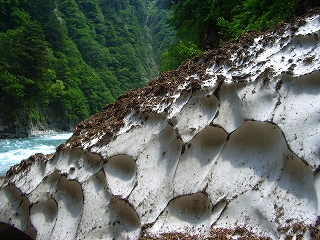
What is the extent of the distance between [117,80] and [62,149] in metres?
48.7

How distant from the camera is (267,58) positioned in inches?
54.4

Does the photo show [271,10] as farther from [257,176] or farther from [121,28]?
[121,28]

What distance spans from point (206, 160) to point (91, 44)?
51.0m

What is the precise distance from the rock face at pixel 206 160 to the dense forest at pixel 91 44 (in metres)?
1.15

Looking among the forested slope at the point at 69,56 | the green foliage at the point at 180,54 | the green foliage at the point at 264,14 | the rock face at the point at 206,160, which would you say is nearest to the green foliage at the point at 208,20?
the green foliage at the point at 264,14

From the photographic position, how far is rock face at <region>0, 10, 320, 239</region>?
1087 millimetres

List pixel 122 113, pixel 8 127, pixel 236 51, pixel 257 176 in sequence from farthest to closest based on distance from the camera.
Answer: pixel 8 127 → pixel 122 113 → pixel 236 51 → pixel 257 176

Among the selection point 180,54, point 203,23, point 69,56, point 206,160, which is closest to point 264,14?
point 206,160

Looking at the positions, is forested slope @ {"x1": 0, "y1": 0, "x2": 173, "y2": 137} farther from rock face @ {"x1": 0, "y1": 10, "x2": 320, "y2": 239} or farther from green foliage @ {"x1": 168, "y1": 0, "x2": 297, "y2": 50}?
rock face @ {"x1": 0, "y1": 10, "x2": 320, "y2": 239}

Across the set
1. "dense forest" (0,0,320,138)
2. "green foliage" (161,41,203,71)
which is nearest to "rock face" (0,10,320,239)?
"dense forest" (0,0,320,138)

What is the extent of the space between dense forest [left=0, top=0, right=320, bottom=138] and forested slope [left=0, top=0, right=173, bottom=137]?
87 mm

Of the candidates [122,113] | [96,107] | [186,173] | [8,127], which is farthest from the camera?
[96,107]

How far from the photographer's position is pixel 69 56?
39.7 meters

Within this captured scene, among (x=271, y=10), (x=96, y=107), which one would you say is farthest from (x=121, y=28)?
(x=271, y=10)
